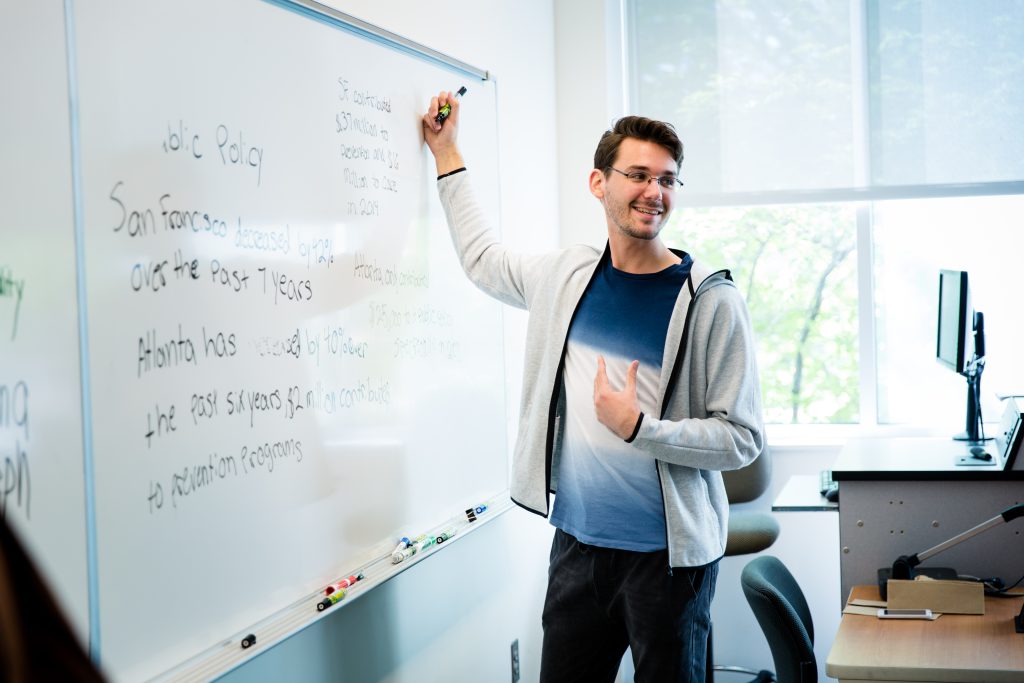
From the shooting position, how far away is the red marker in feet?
5.83

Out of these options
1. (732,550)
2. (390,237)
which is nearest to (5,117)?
(390,237)

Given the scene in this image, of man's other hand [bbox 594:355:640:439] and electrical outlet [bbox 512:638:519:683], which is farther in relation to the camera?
electrical outlet [bbox 512:638:519:683]

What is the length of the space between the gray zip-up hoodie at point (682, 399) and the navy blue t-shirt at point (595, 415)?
32mm

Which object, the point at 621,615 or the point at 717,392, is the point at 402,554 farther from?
the point at 717,392

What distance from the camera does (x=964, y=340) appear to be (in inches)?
121

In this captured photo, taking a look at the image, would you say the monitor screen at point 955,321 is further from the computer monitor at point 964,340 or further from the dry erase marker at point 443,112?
the dry erase marker at point 443,112

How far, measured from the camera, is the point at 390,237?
Answer: 80.1 inches

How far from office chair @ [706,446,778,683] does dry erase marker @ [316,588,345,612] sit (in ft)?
5.96

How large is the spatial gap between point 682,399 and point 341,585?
A: 30.1 inches

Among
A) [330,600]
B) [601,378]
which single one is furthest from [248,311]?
[601,378]

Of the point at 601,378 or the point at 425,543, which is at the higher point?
the point at 601,378

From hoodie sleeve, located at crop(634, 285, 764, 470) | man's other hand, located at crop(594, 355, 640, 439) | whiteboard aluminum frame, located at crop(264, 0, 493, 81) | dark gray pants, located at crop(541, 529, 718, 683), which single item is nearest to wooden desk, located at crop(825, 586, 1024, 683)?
dark gray pants, located at crop(541, 529, 718, 683)

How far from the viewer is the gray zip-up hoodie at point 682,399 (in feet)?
6.22

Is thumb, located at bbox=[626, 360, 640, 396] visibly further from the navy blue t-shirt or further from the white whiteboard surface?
the white whiteboard surface
